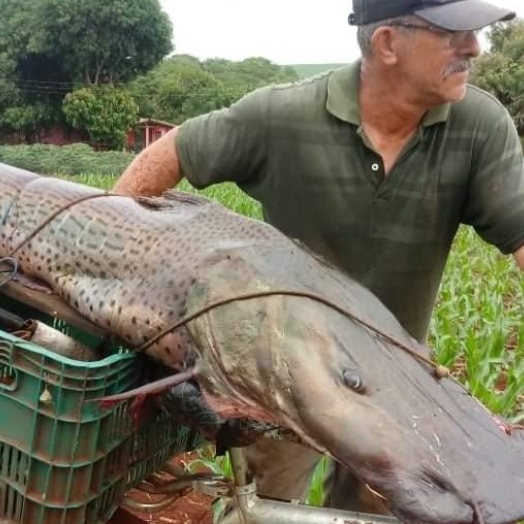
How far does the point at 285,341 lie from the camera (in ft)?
5.65

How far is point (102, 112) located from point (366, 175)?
46562mm

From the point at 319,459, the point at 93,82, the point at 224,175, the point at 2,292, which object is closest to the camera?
the point at 2,292

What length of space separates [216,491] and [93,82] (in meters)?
50.5

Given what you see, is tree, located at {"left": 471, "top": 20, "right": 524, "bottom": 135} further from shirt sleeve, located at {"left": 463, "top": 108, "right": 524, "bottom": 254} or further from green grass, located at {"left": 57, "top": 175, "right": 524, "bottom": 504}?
shirt sleeve, located at {"left": 463, "top": 108, "right": 524, "bottom": 254}

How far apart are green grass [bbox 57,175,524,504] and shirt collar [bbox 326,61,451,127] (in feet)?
4.38

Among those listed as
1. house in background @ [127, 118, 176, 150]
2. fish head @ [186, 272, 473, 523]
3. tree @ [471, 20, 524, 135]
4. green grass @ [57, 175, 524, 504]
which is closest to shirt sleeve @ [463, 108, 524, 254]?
fish head @ [186, 272, 473, 523]

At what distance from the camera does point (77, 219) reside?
7.85 ft

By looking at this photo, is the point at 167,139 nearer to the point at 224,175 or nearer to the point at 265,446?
the point at 224,175

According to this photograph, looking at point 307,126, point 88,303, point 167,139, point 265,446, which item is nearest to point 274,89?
point 307,126

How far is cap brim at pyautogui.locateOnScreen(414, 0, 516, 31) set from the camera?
2291mm

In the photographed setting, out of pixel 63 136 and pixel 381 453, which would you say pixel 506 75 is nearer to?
pixel 381 453

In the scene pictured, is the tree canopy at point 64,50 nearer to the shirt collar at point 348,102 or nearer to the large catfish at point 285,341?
the shirt collar at point 348,102

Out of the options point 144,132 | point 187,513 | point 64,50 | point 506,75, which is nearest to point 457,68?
point 187,513

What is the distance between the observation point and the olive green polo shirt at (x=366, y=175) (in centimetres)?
249
